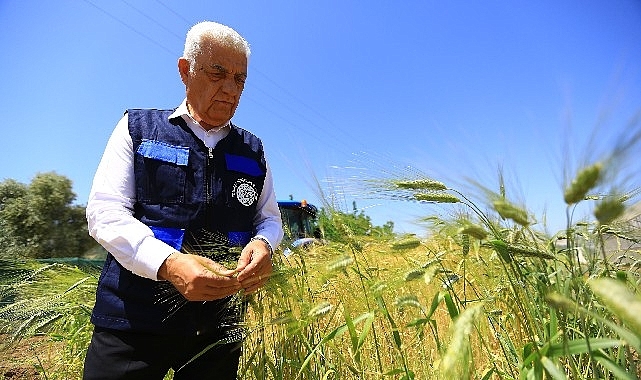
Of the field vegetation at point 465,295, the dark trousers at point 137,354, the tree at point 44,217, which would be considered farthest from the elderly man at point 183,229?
the tree at point 44,217

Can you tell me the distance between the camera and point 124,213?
1195 millimetres

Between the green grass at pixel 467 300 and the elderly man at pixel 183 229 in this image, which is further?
the elderly man at pixel 183 229

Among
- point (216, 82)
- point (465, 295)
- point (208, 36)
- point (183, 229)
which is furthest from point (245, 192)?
point (465, 295)

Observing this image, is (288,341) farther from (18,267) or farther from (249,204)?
(18,267)

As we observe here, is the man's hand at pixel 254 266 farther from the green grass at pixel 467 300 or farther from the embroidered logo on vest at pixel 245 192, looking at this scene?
the embroidered logo on vest at pixel 245 192

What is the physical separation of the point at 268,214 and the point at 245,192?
15cm

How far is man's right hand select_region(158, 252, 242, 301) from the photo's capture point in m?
1.04

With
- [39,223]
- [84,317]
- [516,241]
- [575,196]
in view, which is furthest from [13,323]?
[39,223]

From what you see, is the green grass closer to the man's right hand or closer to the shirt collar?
the man's right hand

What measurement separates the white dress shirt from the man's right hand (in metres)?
0.04

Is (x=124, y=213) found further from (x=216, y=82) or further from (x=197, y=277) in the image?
(x=216, y=82)

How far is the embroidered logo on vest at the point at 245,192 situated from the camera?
1.41 meters

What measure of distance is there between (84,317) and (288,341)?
1722mm

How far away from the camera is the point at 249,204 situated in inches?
57.0
